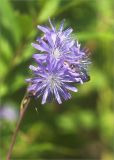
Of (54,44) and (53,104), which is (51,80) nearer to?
(54,44)

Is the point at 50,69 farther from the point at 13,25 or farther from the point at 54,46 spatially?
the point at 13,25

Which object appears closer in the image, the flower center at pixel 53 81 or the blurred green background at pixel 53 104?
the flower center at pixel 53 81

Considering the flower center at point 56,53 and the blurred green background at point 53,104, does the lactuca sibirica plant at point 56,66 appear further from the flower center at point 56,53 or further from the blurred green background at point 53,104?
the blurred green background at point 53,104

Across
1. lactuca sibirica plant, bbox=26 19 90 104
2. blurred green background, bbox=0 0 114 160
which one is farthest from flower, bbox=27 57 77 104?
blurred green background, bbox=0 0 114 160

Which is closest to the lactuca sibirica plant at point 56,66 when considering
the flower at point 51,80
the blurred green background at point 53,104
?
the flower at point 51,80

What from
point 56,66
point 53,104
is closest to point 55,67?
point 56,66

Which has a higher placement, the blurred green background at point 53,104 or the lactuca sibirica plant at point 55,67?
the blurred green background at point 53,104

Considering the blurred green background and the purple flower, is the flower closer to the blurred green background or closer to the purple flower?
the purple flower
